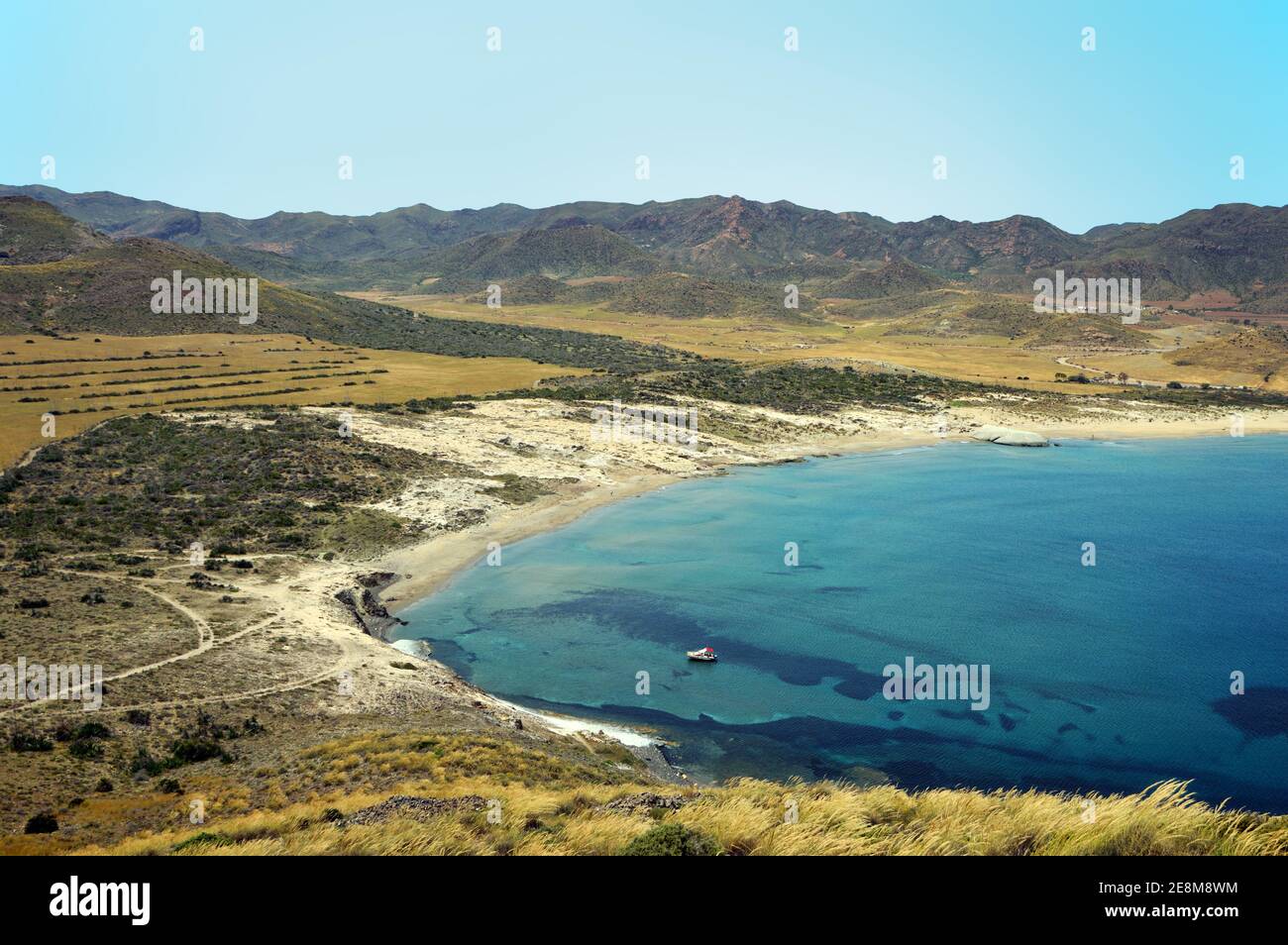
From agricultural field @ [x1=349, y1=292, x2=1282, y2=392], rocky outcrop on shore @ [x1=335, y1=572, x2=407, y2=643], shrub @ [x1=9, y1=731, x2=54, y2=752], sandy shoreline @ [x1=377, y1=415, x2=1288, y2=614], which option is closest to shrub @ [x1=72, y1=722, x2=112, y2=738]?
shrub @ [x1=9, y1=731, x2=54, y2=752]

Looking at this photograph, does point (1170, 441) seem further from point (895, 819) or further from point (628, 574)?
point (895, 819)

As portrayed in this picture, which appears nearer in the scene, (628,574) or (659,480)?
(628,574)

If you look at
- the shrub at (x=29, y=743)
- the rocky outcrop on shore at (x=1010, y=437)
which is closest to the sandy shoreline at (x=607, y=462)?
the rocky outcrop on shore at (x=1010, y=437)

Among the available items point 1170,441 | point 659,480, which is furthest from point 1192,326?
point 659,480

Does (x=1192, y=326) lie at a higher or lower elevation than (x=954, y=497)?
higher

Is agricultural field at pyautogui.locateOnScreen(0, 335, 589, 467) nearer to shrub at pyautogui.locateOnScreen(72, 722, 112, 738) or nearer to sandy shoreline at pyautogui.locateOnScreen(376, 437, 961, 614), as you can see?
sandy shoreline at pyautogui.locateOnScreen(376, 437, 961, 614)
